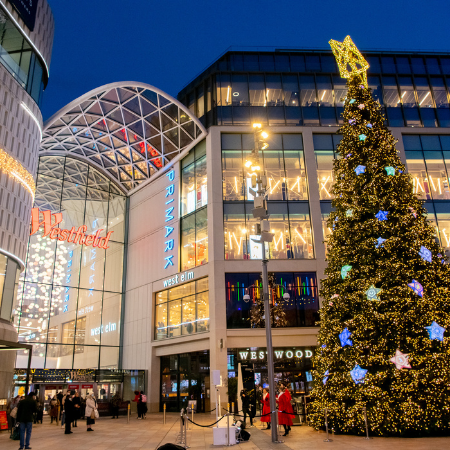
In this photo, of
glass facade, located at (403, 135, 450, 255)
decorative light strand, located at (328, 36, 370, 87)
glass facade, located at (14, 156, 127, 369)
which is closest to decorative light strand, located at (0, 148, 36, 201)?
glass facade, located at (14, 156, 127, 369)

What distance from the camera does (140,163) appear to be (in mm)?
39188

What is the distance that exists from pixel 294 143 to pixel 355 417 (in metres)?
22.6

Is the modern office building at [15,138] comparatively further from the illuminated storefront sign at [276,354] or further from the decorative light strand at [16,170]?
the illuminated storefront sign at [276,354]

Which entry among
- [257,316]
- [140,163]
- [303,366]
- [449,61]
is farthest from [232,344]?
[449,61]

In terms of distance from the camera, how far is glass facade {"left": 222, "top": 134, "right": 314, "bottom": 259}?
29.5 meters

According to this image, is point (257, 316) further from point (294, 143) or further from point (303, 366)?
point (294, 143)

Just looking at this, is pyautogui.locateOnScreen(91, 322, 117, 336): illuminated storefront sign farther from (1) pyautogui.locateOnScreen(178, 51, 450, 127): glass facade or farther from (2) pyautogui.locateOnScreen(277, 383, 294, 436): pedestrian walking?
(2) pyautogui.locateOnScreen(277, 383, 294, 436): pedestrian walking

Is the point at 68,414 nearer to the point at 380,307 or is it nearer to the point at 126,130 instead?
the point at 380,307

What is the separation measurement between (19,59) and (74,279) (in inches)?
742

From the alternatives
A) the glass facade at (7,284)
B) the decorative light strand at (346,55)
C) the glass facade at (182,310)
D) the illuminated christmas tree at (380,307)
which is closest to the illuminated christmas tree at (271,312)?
the glass facade at (182,310)

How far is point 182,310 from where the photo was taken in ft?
103

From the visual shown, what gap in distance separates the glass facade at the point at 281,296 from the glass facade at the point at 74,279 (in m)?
14.4

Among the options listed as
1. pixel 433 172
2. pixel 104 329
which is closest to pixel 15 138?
pixel 104 329

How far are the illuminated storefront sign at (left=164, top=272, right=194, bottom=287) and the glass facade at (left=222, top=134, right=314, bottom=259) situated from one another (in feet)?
11.3
